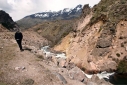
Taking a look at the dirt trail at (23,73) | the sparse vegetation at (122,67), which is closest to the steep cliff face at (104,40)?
the sparse vegetation at (122,67)

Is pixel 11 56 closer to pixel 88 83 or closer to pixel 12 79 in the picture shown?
pixel 12 79

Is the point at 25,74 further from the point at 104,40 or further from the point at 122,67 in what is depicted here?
the point at 104,40

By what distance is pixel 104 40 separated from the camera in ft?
150

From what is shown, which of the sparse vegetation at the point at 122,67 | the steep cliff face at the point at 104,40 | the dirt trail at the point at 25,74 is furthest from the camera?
the steep cliff face at the point at 104,40

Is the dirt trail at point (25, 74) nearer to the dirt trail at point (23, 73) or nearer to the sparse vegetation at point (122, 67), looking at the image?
the dirt trail at point (23, 73)

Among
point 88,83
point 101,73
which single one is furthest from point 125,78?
point 88,83

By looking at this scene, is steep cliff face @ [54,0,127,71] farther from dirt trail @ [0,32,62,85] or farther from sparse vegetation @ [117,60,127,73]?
dirt trail @ [0,32,62,85]

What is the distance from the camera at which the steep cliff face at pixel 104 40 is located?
140 ft

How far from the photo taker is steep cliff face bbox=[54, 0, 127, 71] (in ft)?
140

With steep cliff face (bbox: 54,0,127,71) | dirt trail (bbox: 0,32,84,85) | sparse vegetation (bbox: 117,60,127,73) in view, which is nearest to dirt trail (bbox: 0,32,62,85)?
dirt trail (bbox: 0,32,84,85)

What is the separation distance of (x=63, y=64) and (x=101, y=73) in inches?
377

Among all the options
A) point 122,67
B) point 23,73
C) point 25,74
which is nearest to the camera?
point 25,74

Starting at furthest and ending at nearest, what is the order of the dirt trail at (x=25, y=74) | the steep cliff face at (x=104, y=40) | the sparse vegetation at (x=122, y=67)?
the steep cliff face at (x=104, y=40), the sparse vegetation at (x=122, y=67), the dirt trail at (x=25, y=74)

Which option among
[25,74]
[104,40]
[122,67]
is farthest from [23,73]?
[104,40]
